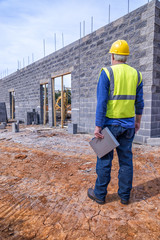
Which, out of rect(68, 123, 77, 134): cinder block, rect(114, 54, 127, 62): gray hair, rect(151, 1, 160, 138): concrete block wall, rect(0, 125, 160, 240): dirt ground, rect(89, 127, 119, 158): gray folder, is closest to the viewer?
rect(0, 125, 160, 240): dirt ground

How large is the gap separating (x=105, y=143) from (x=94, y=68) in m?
5.25

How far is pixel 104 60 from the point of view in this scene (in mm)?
6062

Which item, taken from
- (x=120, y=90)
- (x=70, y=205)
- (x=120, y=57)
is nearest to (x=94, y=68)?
(x=120, y=57)

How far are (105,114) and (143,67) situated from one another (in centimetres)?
373

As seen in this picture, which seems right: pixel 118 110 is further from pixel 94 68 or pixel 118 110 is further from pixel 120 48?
pixel 94 68

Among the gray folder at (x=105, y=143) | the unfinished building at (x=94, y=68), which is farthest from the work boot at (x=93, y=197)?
the unfinished building at (x=94, y=68)

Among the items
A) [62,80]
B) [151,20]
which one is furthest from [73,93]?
[151,20]

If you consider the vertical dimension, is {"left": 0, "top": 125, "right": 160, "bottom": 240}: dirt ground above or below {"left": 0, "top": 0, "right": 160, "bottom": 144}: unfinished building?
below

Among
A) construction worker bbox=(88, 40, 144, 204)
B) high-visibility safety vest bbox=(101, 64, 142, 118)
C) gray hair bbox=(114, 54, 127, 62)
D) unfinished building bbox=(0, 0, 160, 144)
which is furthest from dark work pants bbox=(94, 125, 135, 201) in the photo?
unfinished building bbox=(0, 0, 160, 144)

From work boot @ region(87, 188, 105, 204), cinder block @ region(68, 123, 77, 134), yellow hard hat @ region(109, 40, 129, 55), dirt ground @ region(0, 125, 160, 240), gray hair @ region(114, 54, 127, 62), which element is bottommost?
dirt ground @ region(0, 125, 160, 240)

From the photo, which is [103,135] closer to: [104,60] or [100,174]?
[100,174]

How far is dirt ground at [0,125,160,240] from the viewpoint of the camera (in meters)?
1.49

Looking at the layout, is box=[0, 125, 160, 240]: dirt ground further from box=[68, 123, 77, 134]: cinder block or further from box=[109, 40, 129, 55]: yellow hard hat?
box=[68, 123, 77, 134]: cinder block

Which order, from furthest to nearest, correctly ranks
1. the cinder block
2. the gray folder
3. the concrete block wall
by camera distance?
the cinder block
the concrete block wall
the gray folder
